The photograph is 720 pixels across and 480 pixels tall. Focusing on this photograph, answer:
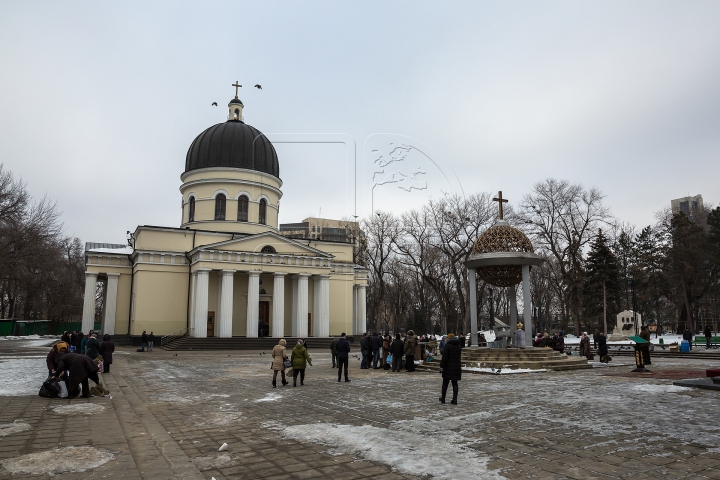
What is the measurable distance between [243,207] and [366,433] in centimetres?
4070

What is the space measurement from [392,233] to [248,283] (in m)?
18.3

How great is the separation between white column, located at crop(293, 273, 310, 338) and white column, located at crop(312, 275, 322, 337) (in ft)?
3.16

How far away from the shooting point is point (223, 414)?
31.4ft

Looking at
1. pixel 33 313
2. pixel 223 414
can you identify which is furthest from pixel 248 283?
pixel 33 313

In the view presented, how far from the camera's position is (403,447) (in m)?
6.82

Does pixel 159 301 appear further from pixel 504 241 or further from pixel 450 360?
pixel 450 360

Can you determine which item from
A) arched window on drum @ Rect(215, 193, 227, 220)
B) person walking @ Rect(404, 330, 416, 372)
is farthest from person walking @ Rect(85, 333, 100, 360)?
arched window on drum @ Rect(215, 193, 227, 220)

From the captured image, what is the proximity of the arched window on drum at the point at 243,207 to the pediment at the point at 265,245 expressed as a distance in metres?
5.62

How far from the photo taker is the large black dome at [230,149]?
45781 mm

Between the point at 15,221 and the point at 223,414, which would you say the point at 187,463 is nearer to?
the point at 223,414

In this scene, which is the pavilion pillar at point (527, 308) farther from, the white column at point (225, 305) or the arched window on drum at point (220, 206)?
the arched window on drum at point (220, 206)

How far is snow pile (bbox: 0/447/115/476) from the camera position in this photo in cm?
573

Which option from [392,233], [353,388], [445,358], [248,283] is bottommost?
[353,388]

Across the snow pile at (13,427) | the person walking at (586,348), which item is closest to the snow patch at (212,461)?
the snow pile at (13,427)
